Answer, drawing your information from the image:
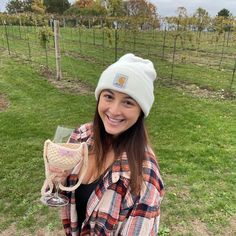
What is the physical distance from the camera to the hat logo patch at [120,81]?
147 centimetres

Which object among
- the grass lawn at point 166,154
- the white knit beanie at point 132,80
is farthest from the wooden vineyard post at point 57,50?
the white knit beanie at point 132,80

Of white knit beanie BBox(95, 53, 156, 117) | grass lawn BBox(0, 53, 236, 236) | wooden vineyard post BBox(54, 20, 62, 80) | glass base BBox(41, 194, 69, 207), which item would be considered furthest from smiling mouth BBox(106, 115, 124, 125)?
wooden vineyard post BBox(54, 20, 62, 80)

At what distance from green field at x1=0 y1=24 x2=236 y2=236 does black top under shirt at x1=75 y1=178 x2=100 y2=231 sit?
5.58 feet

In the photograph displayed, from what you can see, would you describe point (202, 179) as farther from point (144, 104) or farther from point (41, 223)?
point (144, 104)

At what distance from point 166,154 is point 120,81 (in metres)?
3.64

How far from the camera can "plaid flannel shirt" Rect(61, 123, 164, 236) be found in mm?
1429

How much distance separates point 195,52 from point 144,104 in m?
15.3

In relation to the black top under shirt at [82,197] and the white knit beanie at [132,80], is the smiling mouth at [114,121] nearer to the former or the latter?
the white knit beanie at [132,80]

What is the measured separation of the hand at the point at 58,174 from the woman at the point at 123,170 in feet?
0.11

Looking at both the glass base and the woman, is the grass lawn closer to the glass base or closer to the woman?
the glass base

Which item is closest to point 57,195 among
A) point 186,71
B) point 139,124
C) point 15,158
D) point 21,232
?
point 139,124

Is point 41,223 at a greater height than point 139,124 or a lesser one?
lesser

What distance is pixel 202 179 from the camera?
4.30 m

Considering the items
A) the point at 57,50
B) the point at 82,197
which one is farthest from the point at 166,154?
the point at 57,50
